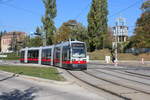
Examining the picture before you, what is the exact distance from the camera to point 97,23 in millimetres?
69750

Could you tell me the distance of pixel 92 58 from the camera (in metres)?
75.1

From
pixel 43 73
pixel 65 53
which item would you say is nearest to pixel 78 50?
pixel 65 53

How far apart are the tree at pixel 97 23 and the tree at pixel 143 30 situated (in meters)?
8.20

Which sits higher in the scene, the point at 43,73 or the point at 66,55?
the point at 66,55

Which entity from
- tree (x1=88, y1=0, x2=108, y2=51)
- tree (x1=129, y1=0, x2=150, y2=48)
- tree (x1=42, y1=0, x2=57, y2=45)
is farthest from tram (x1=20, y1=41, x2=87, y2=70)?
tree (x1=129, y1=0, x2=150, y2=48)

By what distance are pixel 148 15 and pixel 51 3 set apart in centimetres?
2371

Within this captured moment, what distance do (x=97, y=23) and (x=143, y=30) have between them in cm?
1138

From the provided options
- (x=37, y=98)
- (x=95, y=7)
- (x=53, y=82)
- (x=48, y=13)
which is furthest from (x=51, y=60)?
(x=95, y=7)

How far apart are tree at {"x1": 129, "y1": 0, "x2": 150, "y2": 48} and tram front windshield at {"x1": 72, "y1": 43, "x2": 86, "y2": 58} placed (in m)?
42.6

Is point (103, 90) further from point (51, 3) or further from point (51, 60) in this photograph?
point (51, 3)

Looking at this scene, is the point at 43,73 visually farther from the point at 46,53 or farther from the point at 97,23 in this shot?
the point at 97,23

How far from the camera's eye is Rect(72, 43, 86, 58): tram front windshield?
29.0 metres

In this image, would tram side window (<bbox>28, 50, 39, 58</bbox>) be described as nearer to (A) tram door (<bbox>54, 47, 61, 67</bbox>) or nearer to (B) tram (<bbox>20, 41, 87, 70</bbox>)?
(B) tram (<bbox>20, 41, 87, 70</bbox>)

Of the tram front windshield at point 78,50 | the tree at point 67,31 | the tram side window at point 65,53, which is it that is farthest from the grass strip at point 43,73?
the tree at point 67,31
